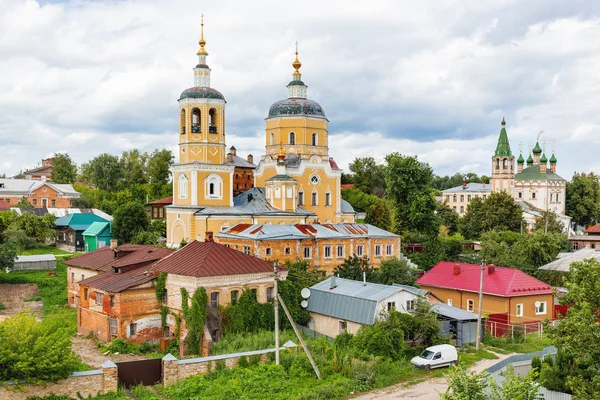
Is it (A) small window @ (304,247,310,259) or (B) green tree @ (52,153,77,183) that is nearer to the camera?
(A) small window @ (304,247,310,259)

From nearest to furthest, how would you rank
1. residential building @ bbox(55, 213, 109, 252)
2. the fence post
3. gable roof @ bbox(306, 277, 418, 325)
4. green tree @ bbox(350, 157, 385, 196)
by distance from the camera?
the fence post → gable roof @ bbox(306, 277, 418, 325) → residential building @ bbox(55, 213, 109, 252) → green tree @ bbox(350, 157, 385, 196)

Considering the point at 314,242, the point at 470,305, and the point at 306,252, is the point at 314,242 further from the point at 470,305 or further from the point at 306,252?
the point at 470,305

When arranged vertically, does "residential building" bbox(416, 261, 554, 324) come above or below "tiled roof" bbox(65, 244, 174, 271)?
below

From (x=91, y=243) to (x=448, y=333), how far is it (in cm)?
3496

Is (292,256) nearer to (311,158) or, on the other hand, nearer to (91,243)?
(311,158)

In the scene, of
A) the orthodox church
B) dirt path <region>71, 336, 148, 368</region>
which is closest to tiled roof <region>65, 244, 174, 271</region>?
dirt path <region>71, 336, 148, 368</region>

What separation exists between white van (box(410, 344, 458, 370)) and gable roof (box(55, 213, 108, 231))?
38368mm

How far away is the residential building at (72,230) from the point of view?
52.0m

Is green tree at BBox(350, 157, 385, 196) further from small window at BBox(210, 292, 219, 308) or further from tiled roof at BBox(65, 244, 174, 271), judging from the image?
small window at BBox(210, 292, 219, 308)

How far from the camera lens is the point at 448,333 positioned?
25.4m

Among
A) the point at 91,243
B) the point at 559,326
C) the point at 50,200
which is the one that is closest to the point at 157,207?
the point at 91,243

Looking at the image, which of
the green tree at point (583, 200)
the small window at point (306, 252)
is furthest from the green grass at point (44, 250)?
the green tree at point (583, 200)

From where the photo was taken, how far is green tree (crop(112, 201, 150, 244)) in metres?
48.9

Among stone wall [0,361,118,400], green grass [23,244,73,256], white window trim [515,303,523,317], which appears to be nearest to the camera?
stone wall [0,361,118,400]
